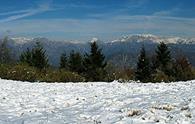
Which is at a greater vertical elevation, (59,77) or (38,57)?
(38,57)

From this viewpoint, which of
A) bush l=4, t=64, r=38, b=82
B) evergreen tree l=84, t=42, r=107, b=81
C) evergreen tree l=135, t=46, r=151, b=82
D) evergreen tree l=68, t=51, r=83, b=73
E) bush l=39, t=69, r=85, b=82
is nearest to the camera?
bush l=4, t=64, r=38, b=82

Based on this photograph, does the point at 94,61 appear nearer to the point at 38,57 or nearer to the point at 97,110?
the point at 38,57

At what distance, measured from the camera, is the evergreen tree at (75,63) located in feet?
296

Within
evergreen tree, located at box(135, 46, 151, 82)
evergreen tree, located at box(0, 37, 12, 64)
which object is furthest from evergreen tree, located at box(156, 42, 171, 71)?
evergreen tree, located at box(0, 37, 12, 64)

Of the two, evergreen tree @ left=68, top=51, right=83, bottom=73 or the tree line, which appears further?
evergreen tree @ left=68, top=51, right=83, bottom=73

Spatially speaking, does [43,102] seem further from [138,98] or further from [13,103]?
[138,98]

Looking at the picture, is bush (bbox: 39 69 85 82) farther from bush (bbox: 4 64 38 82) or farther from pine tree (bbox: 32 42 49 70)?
pine tree (bbox: 32 42 49 70)

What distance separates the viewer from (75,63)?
90.8 meters

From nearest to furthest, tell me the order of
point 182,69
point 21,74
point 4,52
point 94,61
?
point 21,74, point 182,69, point 94,61, point 4,52

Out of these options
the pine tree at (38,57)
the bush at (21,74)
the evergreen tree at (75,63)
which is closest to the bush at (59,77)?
the bush at (21,74)

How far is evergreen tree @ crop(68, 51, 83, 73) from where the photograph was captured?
9019 cm

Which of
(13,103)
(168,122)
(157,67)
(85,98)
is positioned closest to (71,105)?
(85,98)

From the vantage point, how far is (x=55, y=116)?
56.2 ft

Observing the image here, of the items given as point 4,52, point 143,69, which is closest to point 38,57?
point 4,52
